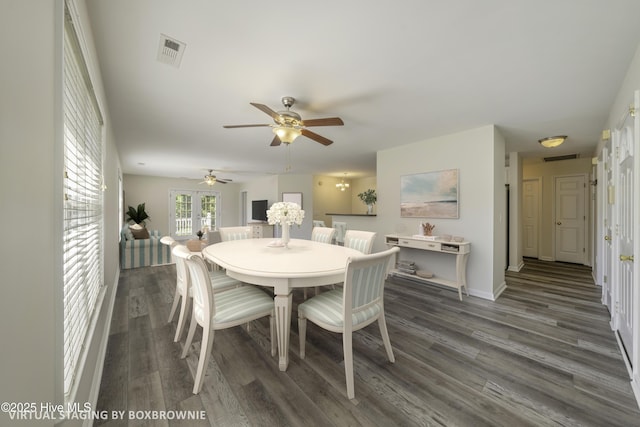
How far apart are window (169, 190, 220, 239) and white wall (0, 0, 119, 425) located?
7833 millimetres

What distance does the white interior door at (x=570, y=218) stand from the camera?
495 centimetres

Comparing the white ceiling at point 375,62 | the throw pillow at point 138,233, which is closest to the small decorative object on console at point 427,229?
the white ceiling at point 375,62

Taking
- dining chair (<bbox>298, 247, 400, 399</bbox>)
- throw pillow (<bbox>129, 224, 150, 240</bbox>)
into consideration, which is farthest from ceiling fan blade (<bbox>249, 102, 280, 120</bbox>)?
throw pillow (<bbox>129, 224, 150, 240</bbox>)

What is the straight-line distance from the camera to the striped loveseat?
4.47 meters

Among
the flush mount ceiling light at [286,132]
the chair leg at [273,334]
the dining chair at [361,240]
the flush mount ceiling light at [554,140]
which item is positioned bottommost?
the chair leg at [273,334]

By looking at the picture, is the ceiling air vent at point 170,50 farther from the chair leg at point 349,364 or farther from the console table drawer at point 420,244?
the console table drawer at point 420,244

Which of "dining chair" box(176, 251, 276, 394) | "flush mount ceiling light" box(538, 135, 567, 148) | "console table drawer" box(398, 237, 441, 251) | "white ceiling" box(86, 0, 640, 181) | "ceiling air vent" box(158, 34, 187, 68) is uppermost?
"ceiling air vent" box(158, 34, 187, 68)

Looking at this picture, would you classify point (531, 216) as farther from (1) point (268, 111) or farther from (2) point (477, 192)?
(1) point (268, 111)

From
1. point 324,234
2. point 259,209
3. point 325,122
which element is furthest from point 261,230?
point 325,122

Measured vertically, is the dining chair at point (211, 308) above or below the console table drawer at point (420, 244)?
below

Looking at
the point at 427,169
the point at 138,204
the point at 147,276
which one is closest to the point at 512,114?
the point at 427,169

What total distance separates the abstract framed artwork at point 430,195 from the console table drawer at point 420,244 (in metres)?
0.53

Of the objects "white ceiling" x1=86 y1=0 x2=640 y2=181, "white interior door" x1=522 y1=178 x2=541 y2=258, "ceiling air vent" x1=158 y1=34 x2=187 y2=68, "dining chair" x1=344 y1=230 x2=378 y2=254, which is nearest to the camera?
"white ceiling" x1=86 y1=0 x2=640 y2=181

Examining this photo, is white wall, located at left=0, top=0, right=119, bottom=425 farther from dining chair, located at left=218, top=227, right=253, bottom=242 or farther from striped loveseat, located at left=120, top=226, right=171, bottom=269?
striped loveseat, located at left=120, top=226, right=171, bottom=269
